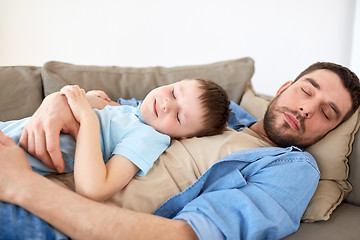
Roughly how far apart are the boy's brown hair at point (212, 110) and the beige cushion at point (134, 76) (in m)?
0.50

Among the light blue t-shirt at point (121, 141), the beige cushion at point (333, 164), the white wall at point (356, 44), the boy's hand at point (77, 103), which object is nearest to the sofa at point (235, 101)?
the beige cushion at point (333, 164)

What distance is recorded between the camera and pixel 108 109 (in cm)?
133

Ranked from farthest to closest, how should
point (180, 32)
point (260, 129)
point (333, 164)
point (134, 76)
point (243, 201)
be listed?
point (180, 32) → point (134, 76) → point (260, 129) → point (333, 164) → point (243, 201)

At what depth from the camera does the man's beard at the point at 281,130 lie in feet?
4.48

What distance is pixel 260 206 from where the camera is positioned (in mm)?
984

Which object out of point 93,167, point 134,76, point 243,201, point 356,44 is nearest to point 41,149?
point 93,167

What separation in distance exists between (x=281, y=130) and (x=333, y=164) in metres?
0.24

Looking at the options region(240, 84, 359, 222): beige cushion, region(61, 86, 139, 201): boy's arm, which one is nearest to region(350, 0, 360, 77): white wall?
region(240, 84, 359, 222): beige cushion

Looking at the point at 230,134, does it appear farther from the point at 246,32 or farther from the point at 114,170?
the point at 246,32

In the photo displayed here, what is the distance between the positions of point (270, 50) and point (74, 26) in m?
1.76

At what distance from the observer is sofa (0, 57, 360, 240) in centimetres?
114

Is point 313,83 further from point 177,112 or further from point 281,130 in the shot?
point 177,112

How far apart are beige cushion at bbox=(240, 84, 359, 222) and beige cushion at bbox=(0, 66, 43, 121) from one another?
1.33m

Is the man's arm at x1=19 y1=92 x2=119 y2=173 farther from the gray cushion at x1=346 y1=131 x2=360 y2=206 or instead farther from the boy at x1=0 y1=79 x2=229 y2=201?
the gray cushion at x1=346 y1=131 x2=360 y2=206
